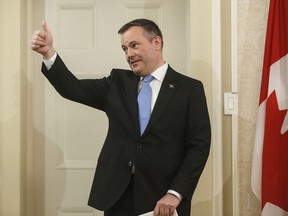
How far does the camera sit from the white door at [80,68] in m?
2.19

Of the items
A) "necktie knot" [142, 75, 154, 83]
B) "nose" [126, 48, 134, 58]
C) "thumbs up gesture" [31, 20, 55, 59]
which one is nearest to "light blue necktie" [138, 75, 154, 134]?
"necktie knot" [142, 75, 154, 83]

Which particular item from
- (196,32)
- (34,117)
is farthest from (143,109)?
(34,117)

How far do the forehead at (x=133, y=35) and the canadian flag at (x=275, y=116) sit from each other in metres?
0.70

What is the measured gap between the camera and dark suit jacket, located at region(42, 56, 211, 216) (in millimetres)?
1461

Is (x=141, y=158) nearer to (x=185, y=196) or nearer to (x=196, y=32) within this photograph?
(x=185, y=196)

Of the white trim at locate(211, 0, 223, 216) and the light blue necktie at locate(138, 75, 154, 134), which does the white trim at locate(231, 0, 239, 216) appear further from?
the light blue necktie at locate(138, 75, 154, 134)

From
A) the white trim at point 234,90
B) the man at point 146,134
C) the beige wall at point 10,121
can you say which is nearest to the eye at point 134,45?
the man at point 146,134

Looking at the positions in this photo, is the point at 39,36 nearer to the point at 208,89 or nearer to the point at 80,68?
the point at 80,68

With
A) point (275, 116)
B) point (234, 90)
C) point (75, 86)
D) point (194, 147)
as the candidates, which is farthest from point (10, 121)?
point (275, 116)

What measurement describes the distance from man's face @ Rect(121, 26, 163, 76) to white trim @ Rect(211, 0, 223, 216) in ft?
1.60

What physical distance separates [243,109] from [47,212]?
4.28 ft

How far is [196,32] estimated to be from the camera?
1.95 metres

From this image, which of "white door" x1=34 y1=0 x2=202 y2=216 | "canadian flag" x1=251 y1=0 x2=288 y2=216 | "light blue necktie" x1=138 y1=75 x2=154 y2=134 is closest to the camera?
"light blue necktie" x1=138 y1=75 x2=154 y2=134

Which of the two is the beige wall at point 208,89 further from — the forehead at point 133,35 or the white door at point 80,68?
the forehead at point 133,35
